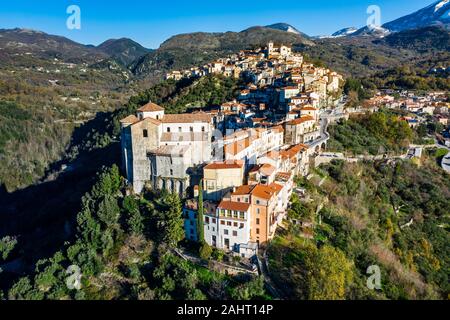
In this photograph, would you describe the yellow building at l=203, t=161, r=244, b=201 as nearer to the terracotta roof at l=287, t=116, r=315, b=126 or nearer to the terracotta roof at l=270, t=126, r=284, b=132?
the terracotta roof at l=270, t=126, r=284, b=132

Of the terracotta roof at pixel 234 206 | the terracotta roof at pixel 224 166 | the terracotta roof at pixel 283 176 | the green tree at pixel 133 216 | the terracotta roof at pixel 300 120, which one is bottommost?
the green tree at pixel 133 216

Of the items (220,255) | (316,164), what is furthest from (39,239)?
(316,164)

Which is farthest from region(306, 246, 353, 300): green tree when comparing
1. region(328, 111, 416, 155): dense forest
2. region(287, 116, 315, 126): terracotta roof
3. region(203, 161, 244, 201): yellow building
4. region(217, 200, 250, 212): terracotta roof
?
region(328, 111, 416, 155): dense forest

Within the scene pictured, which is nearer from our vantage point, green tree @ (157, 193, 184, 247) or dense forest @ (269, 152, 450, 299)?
dense forest @ (269, 152, 450, 299)

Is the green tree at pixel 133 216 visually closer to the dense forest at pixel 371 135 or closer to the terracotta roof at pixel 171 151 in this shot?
the terracotta roof at pixel 171 151

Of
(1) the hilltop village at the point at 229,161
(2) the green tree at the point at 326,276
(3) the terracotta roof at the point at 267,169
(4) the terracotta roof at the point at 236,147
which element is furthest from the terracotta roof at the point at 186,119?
(2) the green tree at the point at 326,276

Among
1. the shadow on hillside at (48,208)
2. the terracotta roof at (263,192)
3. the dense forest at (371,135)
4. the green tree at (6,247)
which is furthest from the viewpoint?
the dense forest at (371,135)

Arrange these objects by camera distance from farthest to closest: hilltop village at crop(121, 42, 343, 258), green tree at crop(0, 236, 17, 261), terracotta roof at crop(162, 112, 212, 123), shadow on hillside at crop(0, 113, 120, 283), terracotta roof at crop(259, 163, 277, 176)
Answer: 1. green tree at crop(0, 236, 17, 261)
2. shadow on hillside at crop(0, 113, 120, 283)
3. terracotta roof at crop(162, 112, 212, 123)
4. terracotta roof at crop(259, 163, 277, 176)
5. hilltop village at crop(121, 42, 343, 258)
